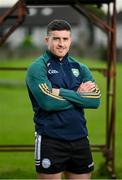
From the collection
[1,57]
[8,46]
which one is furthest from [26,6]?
[8,46]

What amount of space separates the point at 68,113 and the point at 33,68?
0.45 metres

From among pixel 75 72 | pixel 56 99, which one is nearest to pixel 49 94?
pixel 56 99

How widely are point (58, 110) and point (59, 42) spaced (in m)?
0.53

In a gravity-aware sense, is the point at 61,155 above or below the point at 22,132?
above

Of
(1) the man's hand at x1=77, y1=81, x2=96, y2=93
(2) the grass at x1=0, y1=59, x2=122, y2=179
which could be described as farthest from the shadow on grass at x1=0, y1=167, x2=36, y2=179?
(1) the man's hand at x1=77, y1=81, x2=96, y2=93

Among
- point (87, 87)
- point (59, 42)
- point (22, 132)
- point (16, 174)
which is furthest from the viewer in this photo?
point (22, 132)

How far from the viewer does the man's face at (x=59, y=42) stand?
16.1 feet

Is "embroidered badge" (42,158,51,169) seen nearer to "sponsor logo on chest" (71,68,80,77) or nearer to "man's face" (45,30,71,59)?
"sponsor logo on chest" (71,68,80,77)

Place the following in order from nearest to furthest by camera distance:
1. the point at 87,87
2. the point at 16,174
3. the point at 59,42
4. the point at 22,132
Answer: the point at 59,42 → the point at 87,87 → the point at 16,174 → the point at 22,132

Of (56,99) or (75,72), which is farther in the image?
(75,72)

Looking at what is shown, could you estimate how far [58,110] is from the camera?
193 inches

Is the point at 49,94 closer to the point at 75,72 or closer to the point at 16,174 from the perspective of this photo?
the point at 75,72

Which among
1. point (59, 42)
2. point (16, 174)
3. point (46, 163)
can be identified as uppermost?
point (59, 42)

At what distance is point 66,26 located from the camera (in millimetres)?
4977
